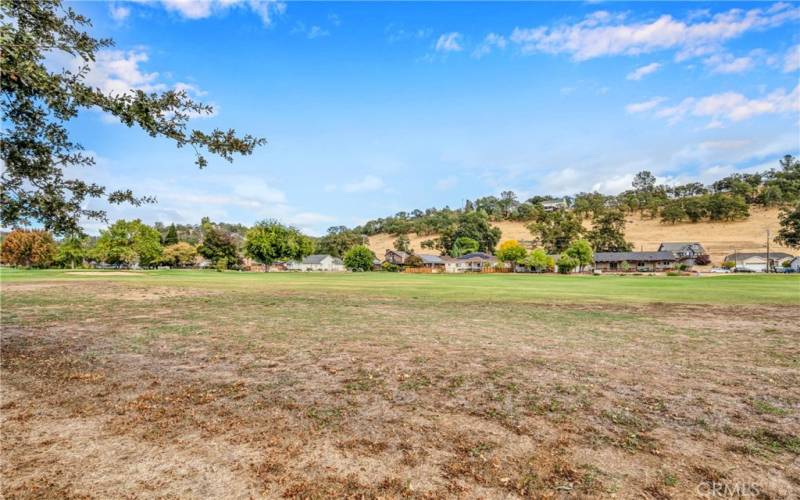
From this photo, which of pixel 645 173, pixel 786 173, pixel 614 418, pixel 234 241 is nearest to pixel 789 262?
pixel 786 173

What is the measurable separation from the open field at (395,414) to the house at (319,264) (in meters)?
119

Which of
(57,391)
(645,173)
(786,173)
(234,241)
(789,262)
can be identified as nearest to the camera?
(57,391)

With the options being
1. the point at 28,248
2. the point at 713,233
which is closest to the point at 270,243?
the point at 28,248

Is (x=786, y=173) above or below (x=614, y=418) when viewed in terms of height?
above

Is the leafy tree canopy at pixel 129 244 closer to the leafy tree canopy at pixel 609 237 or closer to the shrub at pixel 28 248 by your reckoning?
the shrub at pixel 28 248

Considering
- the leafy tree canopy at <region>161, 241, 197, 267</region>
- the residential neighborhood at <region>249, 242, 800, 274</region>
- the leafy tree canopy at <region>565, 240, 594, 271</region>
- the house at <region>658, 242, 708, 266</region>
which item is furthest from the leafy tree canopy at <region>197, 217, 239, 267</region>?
the house at <region>658, 242, 708, 266</region>

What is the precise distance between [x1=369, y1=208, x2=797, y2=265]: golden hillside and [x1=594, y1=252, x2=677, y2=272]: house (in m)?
11.5

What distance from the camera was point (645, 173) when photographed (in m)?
189

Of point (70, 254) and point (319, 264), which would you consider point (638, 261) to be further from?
point (70, 254)

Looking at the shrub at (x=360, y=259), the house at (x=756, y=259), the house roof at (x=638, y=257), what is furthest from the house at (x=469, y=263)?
the house at (x=756, y=259)

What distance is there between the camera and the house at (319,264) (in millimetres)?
129875

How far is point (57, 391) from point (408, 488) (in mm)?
6523

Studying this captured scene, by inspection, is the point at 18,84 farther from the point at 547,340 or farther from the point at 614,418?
the point at 547,340

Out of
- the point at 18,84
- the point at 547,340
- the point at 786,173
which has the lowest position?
the point at 547,340
